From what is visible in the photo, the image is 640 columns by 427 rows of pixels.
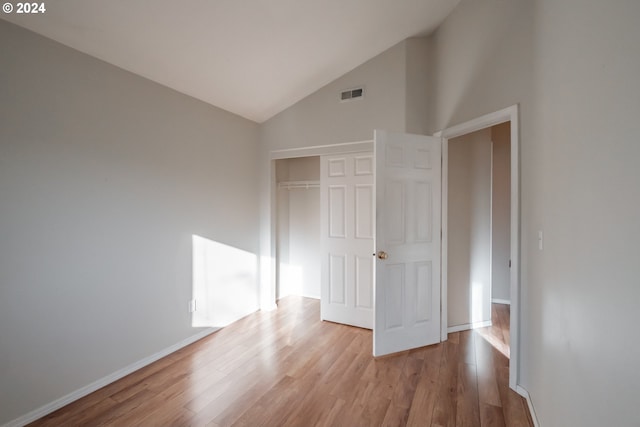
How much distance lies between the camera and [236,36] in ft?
7.50

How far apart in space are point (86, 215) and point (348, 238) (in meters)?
2.52

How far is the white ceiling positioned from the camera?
1.85 metres

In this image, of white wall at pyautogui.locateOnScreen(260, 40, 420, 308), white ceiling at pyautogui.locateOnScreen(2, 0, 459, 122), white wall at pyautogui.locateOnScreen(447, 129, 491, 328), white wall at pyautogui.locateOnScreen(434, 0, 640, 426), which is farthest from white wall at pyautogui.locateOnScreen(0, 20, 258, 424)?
white wall at pyautogui.locateOnScreen(434, 0, 640, 426)

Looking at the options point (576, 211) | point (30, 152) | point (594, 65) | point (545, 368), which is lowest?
point (545, 368)

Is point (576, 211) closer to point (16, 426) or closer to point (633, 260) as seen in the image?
point (633, 260)

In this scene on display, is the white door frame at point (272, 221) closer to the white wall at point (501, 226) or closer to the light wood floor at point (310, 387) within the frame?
the light wood floor at point (310, 387)

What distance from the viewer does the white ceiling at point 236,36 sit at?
1.85 m

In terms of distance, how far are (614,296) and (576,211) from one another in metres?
0.43

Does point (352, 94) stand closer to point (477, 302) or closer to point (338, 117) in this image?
point (338, 117)

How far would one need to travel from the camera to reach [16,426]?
5.74ft

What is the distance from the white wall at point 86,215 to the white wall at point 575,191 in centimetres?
297

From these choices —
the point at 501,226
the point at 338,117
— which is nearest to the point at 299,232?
the point at 338,117

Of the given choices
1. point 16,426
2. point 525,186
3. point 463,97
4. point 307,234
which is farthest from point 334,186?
point 16,426

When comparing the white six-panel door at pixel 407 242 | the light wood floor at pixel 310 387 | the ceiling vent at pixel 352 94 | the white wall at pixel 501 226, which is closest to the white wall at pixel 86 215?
the light wood floor at pixel 310 387
